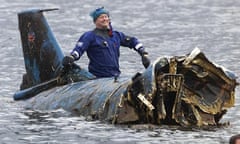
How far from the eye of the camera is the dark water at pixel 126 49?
17.9 metres

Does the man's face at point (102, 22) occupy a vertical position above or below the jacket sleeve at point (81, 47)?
above

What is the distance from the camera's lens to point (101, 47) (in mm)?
20172

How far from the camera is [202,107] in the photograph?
18516 millimetres

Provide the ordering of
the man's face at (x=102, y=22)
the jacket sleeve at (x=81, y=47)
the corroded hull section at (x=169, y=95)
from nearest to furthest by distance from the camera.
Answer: the corroded hull section at (x=169, y=95)
the jacket sleeve at (x=81, y=47)
the man's face at (x=102, y=22)

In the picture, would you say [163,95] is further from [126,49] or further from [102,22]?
[126,49]

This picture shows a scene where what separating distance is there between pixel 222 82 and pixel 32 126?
3567 mm

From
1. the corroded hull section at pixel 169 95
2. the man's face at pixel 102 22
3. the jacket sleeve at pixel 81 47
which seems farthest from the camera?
the man's face at pixel 102 22

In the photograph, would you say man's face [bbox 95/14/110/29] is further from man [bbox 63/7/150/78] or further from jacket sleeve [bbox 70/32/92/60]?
jacket sleeve [bbox 70/32/92/60]

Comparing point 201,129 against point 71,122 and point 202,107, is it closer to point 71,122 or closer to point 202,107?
point 202,107

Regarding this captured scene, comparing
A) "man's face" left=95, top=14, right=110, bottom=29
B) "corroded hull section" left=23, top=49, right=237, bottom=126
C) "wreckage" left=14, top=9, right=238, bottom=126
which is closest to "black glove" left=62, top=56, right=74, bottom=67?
"wreckage" left=14, top=9, right=238, bottom=126

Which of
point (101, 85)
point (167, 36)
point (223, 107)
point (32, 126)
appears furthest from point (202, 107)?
point (167, 36)

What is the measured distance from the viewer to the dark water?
1794 cm

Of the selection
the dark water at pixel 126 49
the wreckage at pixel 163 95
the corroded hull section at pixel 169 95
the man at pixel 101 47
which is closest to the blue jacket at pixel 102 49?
the man at pixel 101 47

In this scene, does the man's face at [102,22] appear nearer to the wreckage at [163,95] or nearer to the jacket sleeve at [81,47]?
the jacket sleeve at [81,47]
